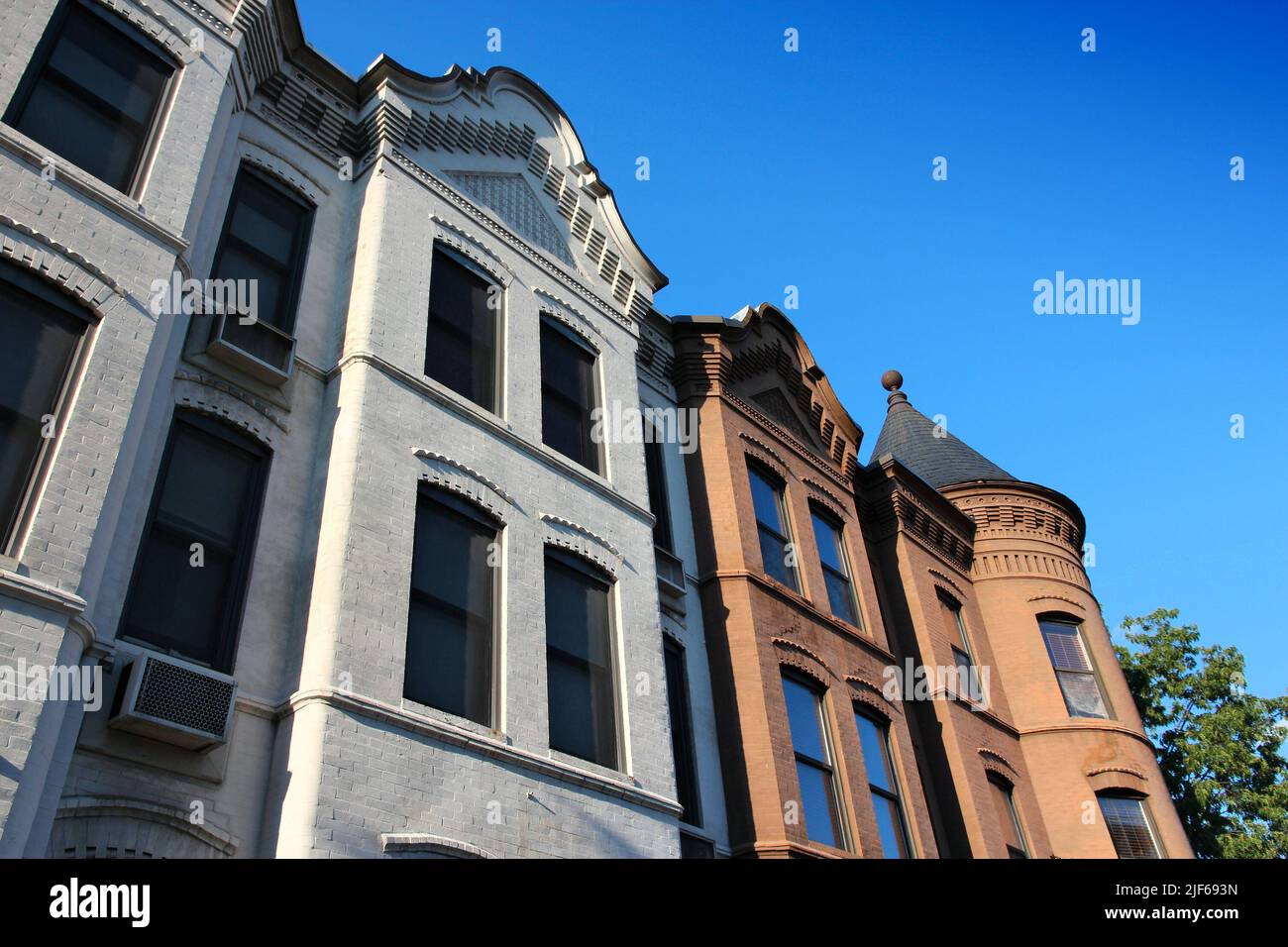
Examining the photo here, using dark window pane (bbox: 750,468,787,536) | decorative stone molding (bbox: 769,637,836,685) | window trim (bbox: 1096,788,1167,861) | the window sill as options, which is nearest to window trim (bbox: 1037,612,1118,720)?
window trim (bbox: 1096,788,1167,861)

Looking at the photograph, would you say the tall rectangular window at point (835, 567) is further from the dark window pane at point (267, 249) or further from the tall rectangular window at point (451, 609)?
the dark window pane at point (267, 249)

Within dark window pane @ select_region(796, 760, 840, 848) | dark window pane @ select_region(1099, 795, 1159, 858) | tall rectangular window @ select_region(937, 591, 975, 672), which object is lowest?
dark window pane @ select_region(796, 760, 840, 848)

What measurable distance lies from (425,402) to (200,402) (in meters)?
2.16

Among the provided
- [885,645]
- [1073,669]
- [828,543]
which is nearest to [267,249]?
[828,543]

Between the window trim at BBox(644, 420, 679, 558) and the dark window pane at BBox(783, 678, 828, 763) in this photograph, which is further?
the window trim at BBox(644, 420, 679, 558)

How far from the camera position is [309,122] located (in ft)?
40.1

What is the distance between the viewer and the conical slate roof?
23109 millimetres

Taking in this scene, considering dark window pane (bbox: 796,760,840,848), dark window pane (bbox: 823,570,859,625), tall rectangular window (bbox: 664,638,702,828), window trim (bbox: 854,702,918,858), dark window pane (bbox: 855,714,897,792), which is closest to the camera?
tall rectangular window (bbox: 664,638,702,828)

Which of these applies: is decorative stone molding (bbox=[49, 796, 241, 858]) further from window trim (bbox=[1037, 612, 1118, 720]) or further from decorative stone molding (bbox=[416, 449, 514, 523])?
window trim (bbox=[1037, 612, 1118, 720])

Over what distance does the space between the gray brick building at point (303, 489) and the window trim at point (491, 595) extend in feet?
0.12

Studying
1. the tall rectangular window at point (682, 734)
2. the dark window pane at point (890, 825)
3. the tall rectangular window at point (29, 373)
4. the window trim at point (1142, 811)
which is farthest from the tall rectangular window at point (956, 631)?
the tall rectangular window at point (29, 373)

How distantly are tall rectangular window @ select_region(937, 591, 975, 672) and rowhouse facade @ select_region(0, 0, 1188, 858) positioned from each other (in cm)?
158

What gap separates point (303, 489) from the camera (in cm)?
951

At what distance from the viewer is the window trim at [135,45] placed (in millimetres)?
8664
